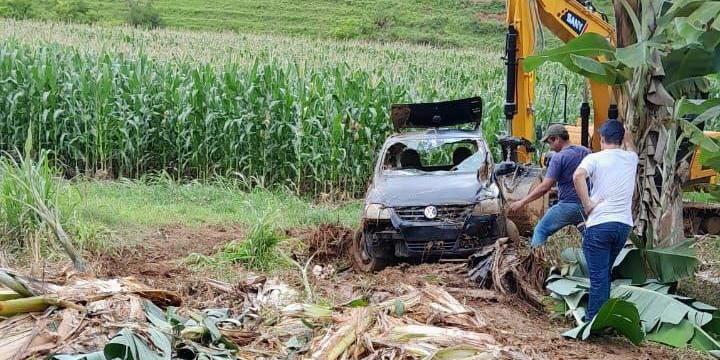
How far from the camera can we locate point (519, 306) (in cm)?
809

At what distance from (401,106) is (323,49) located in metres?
17.8

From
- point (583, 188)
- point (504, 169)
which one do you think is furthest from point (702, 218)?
point (583, 188)

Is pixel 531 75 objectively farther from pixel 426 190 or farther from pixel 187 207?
pixel 187 207

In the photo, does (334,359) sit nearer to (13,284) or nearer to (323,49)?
(13,284)

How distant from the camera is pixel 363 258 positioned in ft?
32.6

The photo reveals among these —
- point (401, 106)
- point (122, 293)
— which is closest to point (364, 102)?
point (401, 106)

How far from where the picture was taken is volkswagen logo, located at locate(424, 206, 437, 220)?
9328 millimetres

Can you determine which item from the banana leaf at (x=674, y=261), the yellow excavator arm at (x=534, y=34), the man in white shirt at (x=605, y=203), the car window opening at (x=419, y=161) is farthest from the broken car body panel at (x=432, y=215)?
the man in white shirt at (x=605, y=203)

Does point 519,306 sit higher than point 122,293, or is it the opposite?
point 122,293

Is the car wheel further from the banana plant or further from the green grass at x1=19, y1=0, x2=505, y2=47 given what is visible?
the green grass at x1=19, y1=0, x2=505, y2=47

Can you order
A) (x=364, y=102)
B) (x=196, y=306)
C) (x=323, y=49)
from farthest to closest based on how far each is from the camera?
1. (x=323, y=49)
2. (x=364, y=102)
3. (x=196, y=306)

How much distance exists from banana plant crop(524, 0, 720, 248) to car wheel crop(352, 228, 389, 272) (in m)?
2.90

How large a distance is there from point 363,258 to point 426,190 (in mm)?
1141

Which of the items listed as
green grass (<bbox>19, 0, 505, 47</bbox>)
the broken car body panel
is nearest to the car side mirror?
the broken car body panel
